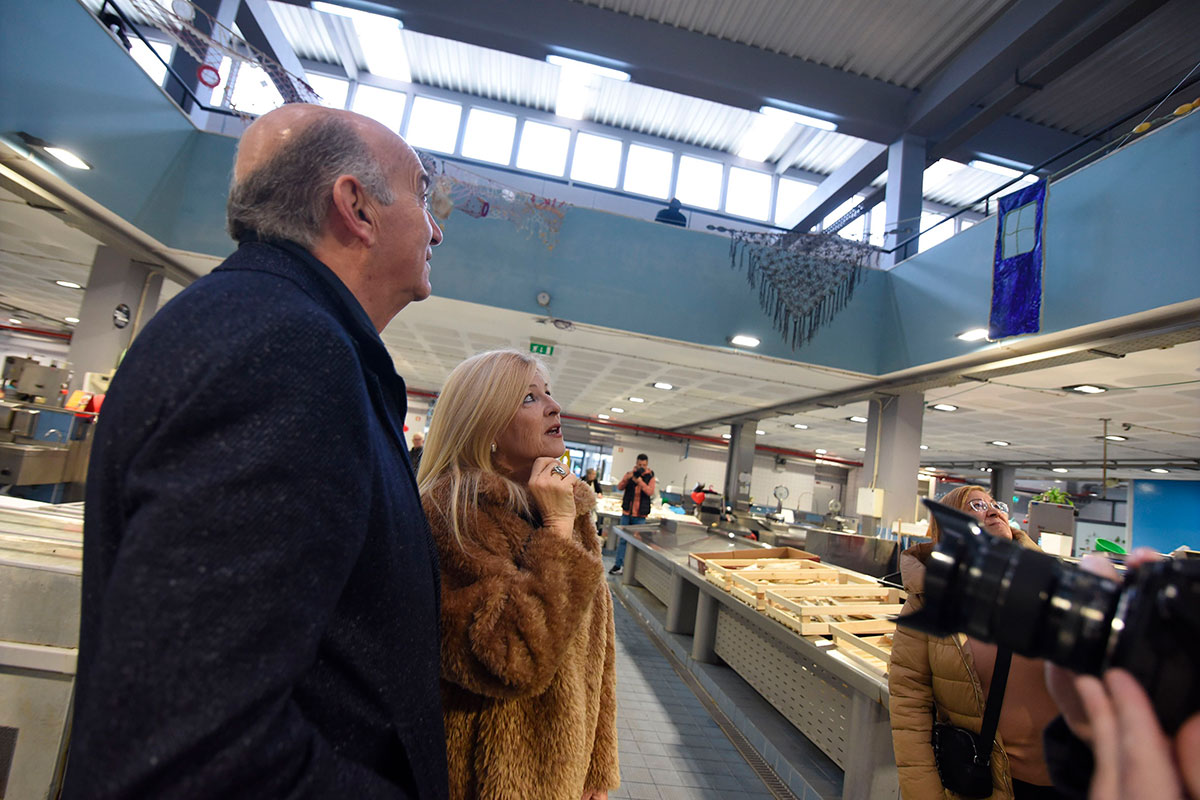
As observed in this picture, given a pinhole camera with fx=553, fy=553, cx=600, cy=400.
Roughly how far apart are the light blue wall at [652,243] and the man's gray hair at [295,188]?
16.3 ft

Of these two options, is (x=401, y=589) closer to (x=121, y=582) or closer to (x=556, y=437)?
(x=121, y=582)

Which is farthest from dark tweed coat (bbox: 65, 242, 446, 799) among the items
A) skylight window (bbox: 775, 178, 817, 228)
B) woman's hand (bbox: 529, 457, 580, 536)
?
skylight window (bbox: 775, 178, 817, 228)

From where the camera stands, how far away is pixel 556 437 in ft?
5.46

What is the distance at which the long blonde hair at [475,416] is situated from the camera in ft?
4.84

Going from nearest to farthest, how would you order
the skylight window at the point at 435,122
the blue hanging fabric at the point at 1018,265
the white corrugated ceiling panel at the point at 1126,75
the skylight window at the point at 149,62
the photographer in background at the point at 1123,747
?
the photographer in background at the point at 1123,747 → the blue hanging fabric at the point at 1018,265 → the skylight window at the point at 149,62 → the white corrugated ceiling panel at the point at 1126,75 → the skylight window at the point at 435,122

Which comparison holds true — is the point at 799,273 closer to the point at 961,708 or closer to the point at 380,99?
the point at 961,708

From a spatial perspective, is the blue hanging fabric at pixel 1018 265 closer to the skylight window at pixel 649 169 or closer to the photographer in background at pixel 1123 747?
the photographer in background at pixel 1123 747

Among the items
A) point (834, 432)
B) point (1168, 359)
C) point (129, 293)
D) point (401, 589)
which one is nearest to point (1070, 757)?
point (401, 589)

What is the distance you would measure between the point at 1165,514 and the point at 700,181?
13919 mm

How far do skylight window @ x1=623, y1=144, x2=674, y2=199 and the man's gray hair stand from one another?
13804 millimetres

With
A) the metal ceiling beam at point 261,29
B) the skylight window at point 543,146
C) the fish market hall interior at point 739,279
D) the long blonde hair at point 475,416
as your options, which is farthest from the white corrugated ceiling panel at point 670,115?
the long blonde hair at point 475,416

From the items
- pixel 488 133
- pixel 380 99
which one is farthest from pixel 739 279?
pixel 380 99

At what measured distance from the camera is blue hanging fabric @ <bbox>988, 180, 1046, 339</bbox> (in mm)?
4520

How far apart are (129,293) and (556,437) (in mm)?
7317
